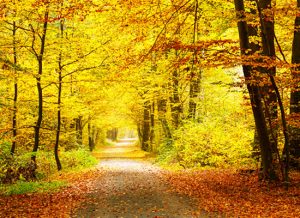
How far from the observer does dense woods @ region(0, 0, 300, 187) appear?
11.2m

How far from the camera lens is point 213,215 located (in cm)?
874

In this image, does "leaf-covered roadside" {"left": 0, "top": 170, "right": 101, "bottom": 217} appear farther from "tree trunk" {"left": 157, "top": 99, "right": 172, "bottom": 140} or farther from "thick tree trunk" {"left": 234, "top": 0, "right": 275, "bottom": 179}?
"tree trunk" {"left": 157, "top": 99, "right": 172, "bottom": 140}

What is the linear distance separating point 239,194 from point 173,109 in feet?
47.3

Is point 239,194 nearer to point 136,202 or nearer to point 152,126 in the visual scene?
point 136,202

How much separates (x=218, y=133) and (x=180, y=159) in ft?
10.4

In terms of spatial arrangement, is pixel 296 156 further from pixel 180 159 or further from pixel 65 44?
pixel 65 44

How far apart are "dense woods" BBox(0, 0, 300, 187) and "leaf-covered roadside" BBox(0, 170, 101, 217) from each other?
2672 millimetres


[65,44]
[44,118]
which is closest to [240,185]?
[65,44]

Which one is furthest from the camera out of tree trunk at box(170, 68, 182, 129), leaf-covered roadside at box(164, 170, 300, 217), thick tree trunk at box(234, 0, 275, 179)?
tree trunk at box(170, 68, 182, 129)

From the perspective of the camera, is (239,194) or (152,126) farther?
(152,126)

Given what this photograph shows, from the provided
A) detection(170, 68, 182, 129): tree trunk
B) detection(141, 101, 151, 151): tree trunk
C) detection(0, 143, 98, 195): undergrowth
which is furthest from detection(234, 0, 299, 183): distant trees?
detection(141, 101, 151, 151): tree trunk

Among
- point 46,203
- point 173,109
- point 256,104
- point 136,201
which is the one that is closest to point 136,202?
point 136,201

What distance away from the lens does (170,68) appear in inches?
621

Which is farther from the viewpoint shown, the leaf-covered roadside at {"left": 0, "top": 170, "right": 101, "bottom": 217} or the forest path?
the leaf-covered roadside at {"left": 0, "top": 170, "right": 101, "bottom": 217}
